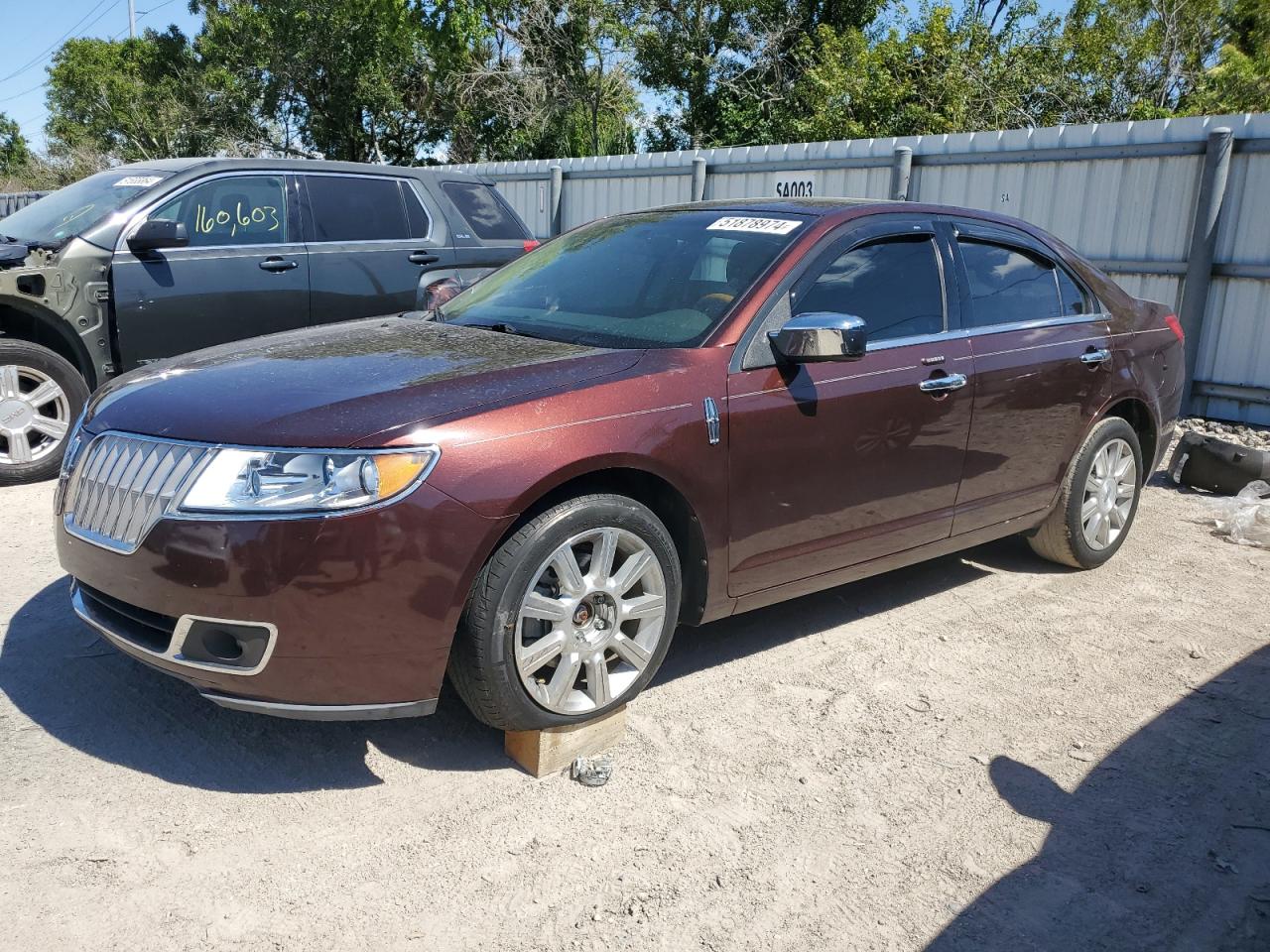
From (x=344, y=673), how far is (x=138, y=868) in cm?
69

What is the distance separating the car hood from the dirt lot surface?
1.04 m

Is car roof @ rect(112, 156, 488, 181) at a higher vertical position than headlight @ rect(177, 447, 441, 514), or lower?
higher

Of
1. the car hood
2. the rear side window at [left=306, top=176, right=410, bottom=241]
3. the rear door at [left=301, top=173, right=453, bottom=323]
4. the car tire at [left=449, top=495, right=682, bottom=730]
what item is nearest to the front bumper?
the car tire at [left=449, top=495, right=682, bottom=730]

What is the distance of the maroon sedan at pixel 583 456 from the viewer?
2926 millimetres

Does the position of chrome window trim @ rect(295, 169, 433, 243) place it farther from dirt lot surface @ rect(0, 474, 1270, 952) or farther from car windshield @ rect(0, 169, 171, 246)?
dirt lot surface @ rect(0, 474, 1270, 952)

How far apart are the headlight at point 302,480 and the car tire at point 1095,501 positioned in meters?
3.43

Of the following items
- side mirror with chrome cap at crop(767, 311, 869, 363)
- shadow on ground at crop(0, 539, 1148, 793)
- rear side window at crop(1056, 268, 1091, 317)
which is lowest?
shadow on ground at crop(0, 539, 1148, 793)

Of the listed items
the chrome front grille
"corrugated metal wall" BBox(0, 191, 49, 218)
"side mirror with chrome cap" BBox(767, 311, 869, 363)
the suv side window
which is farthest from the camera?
"corrugated metal wall" BBox(0, 191, 49, 218)

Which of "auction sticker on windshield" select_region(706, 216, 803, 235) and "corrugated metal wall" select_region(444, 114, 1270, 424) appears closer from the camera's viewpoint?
"auction sticker on windshield" select_region(706, 216, 803, 235)

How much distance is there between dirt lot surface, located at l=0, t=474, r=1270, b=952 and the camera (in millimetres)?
2680

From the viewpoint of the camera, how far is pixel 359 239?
7.49 m

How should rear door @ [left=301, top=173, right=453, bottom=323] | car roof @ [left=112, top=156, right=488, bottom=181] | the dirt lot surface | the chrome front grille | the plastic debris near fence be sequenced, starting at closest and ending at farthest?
the dirt lot surface < the chrome front grille < the plastic debris near fence < car roof @ [left=112, top=156, right=488, bottom=181] < rear door @ [left=301, top=173, right=453, bottom=323]

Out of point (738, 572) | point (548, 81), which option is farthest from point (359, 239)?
point (548, 81)

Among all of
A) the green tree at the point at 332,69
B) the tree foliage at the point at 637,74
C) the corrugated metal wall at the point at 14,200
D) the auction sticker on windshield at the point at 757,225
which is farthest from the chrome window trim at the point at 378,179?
the green tree at the point at 332,69
